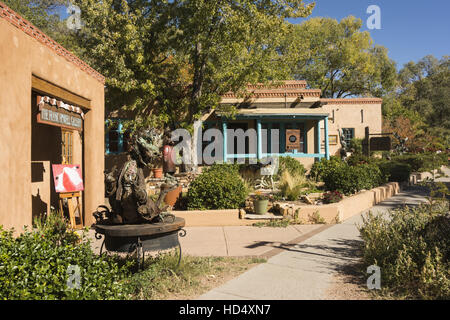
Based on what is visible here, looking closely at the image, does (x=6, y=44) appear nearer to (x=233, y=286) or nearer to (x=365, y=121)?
(x=233, y=286)

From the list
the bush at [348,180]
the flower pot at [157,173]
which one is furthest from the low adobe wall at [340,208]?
the flower pot at [157,173]

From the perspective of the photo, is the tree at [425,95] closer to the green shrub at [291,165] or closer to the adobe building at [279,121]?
the adobe building at [279,121]

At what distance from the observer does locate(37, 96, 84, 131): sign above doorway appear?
6.38m

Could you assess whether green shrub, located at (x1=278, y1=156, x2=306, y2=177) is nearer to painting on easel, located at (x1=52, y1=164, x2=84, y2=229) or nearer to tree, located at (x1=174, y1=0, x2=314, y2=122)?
tree, located at (x1=174, y1=0, x2=314, y2=122)

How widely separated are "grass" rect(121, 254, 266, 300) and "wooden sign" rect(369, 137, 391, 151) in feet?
41.0

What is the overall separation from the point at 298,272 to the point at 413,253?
5.54 ft

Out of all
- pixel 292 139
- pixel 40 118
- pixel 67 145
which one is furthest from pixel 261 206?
pixel 292 139

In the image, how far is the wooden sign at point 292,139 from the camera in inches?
701

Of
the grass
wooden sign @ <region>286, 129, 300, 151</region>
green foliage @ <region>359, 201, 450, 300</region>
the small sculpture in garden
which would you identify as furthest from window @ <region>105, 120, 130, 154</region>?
green foliage @ <region>359, 201, 450, 300</region>

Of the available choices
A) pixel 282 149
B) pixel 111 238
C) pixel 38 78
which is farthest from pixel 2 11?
pixel 282 149

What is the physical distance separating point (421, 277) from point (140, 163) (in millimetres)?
4017

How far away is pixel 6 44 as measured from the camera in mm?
5328

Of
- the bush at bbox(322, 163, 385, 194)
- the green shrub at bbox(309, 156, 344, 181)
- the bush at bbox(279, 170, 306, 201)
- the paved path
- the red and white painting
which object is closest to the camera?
the paved path

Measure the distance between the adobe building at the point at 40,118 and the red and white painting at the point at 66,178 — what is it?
0.86 feet
